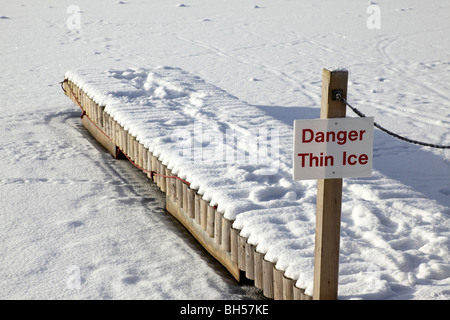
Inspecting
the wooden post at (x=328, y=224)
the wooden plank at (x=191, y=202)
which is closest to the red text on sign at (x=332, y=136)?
the wooden post at (x=328, y=224)

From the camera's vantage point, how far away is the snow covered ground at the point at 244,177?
3.88 m

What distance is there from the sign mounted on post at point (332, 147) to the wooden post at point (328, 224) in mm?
70

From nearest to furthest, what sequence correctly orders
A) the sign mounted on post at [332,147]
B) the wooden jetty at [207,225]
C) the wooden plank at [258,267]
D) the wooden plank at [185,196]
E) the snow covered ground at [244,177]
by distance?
the sign mounted on post at [332,147], the wooden jetty at [207,225], the wooden plank at [258,267], the snow covered ground at [244,177], the wooden plank at [185,196]

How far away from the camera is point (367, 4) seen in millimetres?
19875

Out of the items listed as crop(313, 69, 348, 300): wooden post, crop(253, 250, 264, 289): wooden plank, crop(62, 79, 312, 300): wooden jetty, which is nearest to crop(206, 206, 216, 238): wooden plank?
crop(62, 79, 312, 300): wooden jetty

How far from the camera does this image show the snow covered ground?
388 cm

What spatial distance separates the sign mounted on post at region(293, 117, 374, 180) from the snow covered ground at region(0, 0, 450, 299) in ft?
2.49

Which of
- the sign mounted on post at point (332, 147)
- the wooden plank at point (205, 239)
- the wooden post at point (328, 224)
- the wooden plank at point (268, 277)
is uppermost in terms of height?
the sign mounted on post at point (332, 147)

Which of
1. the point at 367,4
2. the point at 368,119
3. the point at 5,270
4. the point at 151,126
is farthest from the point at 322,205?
the point at 367,4

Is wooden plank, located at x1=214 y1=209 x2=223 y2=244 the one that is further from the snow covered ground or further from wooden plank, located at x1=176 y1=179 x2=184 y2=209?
wooden plank, located at x1=176 y1=179 x2=184 y2=209

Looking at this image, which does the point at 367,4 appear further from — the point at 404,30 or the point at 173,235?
the point at 173,235

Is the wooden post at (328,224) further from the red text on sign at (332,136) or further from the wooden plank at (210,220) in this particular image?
the wooden plank at (210,220)

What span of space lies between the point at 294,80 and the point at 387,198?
639cm

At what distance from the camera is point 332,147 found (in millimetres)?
2967
